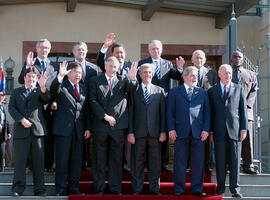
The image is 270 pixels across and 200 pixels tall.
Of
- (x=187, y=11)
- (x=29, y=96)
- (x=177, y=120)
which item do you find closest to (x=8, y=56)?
(x=187, y=11)

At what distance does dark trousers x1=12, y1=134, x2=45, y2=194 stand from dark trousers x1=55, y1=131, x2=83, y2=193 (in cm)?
19

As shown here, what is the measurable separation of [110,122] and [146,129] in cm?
45

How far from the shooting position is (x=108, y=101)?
630 centimetres

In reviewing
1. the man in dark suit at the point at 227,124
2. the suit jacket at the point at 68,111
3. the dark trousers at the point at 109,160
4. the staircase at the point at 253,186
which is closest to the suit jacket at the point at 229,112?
the man in dark suit at the point at 227,124

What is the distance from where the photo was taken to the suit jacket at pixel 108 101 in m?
6.22

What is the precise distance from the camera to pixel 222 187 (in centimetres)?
626

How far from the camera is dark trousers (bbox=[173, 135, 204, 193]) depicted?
616 cm

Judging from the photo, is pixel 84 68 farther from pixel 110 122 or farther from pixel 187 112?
pixel 187 112

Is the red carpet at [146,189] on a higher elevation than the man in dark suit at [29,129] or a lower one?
lower

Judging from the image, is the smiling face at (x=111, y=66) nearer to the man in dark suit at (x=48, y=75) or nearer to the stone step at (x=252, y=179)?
the man in dark suit at (x=48, y=75)

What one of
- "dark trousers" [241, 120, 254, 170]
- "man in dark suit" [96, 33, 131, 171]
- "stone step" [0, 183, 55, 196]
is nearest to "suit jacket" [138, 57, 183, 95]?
"man in dark suit" [96, 33, 131, 171]

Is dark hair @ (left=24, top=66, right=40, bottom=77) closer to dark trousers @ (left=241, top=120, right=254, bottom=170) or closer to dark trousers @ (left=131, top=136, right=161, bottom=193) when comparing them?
dark trousers @ (left=131, top=136, right=161, bottom=193)

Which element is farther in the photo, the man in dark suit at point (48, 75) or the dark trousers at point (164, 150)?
the dark trousers at point (164, 150)

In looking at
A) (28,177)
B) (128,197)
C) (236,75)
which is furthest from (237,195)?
(28,177)
